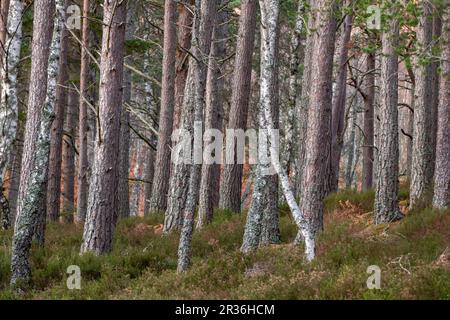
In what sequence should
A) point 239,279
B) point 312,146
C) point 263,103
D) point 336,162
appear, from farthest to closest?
1. point 336,162
2. point 312,146
3. point 263,103
4. point 239,279

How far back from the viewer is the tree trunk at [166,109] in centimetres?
1688

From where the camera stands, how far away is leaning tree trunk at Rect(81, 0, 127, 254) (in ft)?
40.2

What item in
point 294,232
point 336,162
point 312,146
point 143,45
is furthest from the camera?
point 336,162

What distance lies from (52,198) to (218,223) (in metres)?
5.91

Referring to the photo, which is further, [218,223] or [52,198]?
[52,198]

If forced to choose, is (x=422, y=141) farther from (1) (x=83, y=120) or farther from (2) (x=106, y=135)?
(1) (x=83, y=120)

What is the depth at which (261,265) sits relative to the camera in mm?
10977

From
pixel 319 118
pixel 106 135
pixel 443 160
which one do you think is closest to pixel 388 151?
pixel 443 160

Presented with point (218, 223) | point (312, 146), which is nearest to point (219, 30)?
point (218, 223)

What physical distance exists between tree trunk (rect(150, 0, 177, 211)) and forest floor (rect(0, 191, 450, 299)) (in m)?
3.63

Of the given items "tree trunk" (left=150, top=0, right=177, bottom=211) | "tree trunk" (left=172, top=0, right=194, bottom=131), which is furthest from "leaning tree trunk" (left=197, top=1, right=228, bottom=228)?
"tree trunk" (left=150, top=0, right=177, bottom=211)

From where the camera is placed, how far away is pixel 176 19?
1717 centimetres

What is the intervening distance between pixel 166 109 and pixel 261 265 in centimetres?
791
